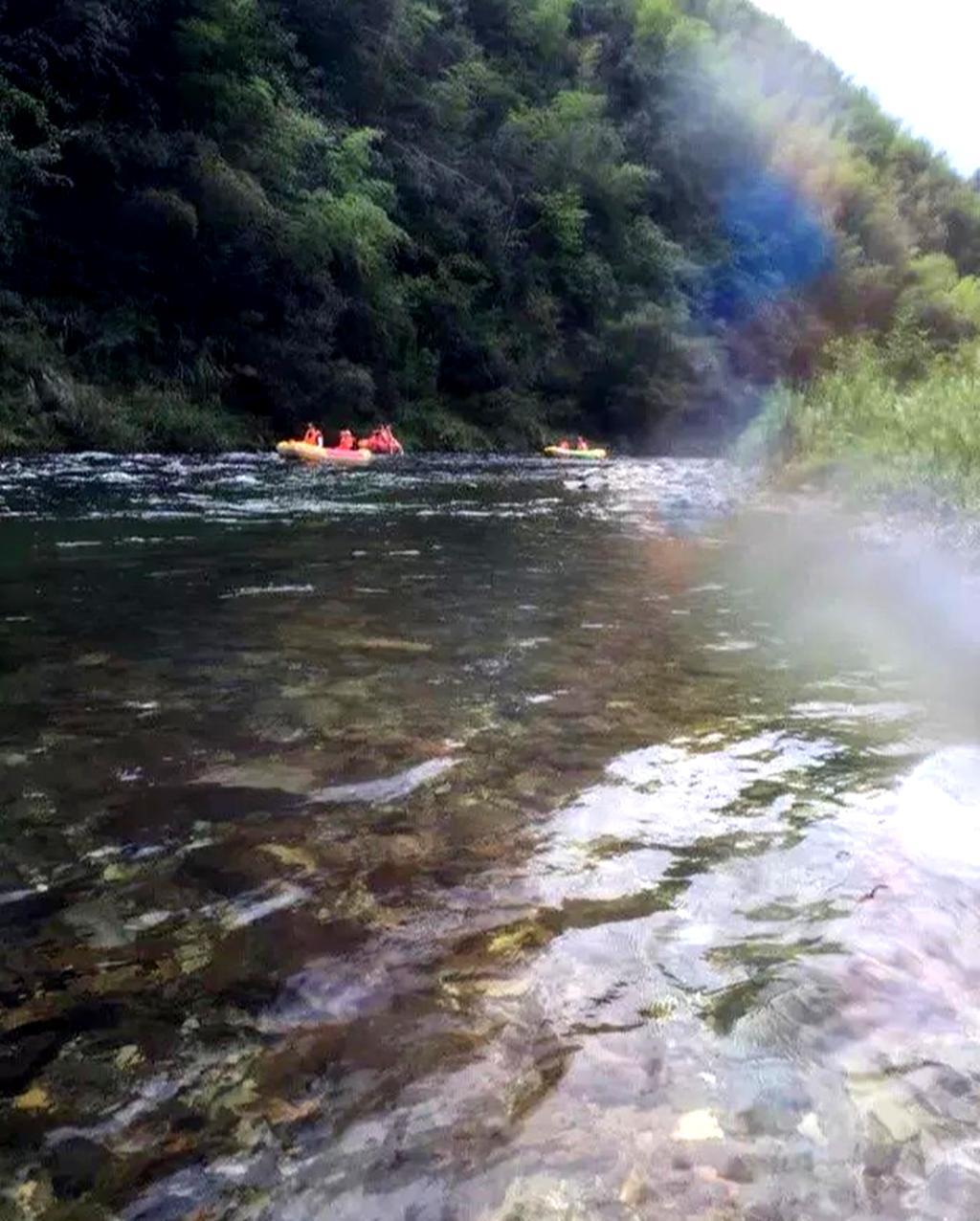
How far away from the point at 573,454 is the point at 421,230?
840 cm

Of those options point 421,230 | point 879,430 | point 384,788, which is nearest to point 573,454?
point 421,230

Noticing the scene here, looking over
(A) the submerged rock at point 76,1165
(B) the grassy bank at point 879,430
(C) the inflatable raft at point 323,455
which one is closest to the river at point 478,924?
(A) the submerged rock at point 76,1165

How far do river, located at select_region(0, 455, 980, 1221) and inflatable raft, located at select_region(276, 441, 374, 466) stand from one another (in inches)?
531

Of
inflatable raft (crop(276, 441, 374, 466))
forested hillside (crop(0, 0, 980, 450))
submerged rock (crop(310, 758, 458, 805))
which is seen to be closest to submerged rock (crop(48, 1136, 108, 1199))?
submerged rock (crop(310, 758, 458, 805))

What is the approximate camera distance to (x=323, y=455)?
1939 centimetres

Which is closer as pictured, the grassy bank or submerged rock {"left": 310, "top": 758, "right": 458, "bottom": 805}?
submerged rock {"left": 310, "top": 758, "right": 458, "bottom": 805}

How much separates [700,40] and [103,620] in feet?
→ 163

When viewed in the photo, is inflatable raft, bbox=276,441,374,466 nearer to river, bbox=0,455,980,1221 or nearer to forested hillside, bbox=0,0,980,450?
forested hillside, bbox=0,0,980,450

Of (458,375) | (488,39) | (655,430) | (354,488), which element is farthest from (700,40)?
(354,488)

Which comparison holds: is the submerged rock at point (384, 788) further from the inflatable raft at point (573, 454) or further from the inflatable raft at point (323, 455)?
the inflatable raft at point (573, 454)

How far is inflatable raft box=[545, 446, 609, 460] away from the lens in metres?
25.9

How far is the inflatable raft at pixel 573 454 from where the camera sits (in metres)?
25.9

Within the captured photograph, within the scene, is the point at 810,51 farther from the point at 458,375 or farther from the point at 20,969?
the point at 20,969

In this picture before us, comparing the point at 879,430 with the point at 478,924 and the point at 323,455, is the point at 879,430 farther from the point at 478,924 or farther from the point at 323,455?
the point at 323,455
